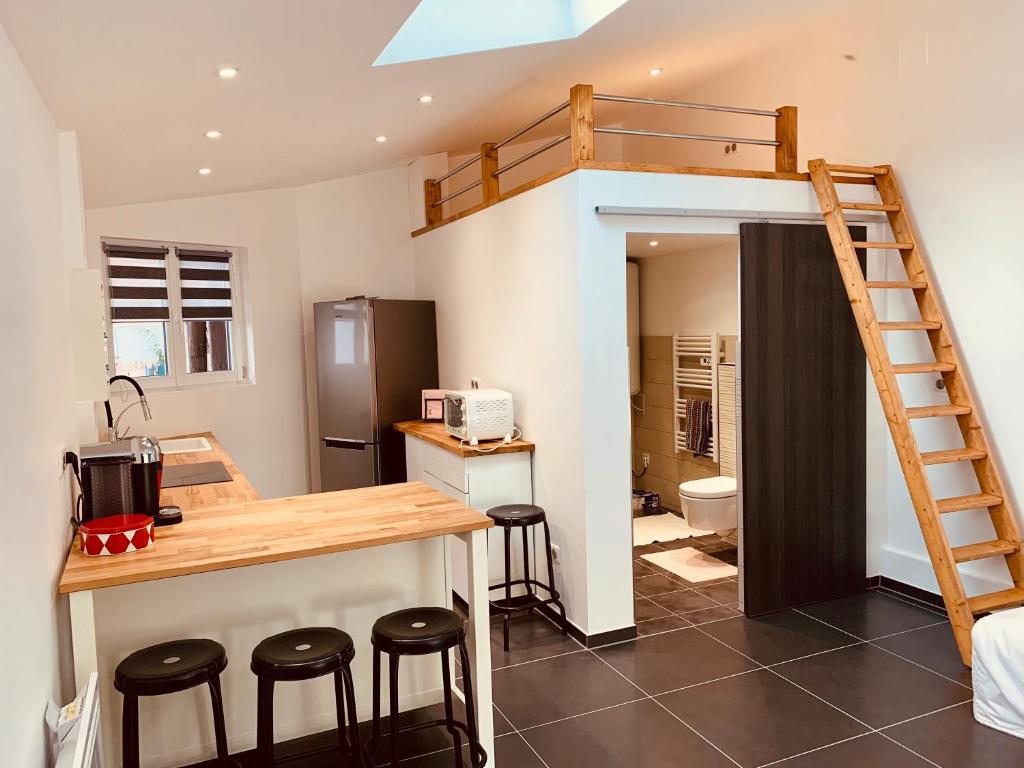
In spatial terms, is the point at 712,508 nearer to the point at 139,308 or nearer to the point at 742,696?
the point at 742,696

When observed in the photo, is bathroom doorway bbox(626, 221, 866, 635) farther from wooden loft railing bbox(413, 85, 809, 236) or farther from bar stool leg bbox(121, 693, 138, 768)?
bar stool leg bbox(121, 693, 138, 768)

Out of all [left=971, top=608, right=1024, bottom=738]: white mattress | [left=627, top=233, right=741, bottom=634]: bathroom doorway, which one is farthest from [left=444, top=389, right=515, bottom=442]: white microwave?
[left=971, top=608, right=1024, bottom=738]: white mattress

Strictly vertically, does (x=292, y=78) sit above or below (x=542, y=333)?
above

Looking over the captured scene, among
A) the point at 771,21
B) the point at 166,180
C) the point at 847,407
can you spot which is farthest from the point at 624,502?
the point at 166,180

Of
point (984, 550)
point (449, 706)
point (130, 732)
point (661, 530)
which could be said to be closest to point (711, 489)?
point (661, 530)

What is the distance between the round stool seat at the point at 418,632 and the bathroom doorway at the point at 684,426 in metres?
1.71

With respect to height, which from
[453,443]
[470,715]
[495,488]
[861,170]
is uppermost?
[861,170]

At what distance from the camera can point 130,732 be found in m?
2.36

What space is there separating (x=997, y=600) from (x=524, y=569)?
2.22 meters

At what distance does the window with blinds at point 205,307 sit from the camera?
5664 millimetres

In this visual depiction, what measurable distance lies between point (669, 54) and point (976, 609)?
3262 mm

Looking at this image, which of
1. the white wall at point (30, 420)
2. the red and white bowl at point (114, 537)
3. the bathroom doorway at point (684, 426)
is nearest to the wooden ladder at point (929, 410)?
the bathroom doorway at point (684, 426)

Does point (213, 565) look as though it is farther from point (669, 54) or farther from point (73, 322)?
point (669, 54)

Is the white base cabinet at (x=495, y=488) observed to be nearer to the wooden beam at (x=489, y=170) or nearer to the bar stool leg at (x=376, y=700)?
the bar stool leg at (x=376, y=700)
